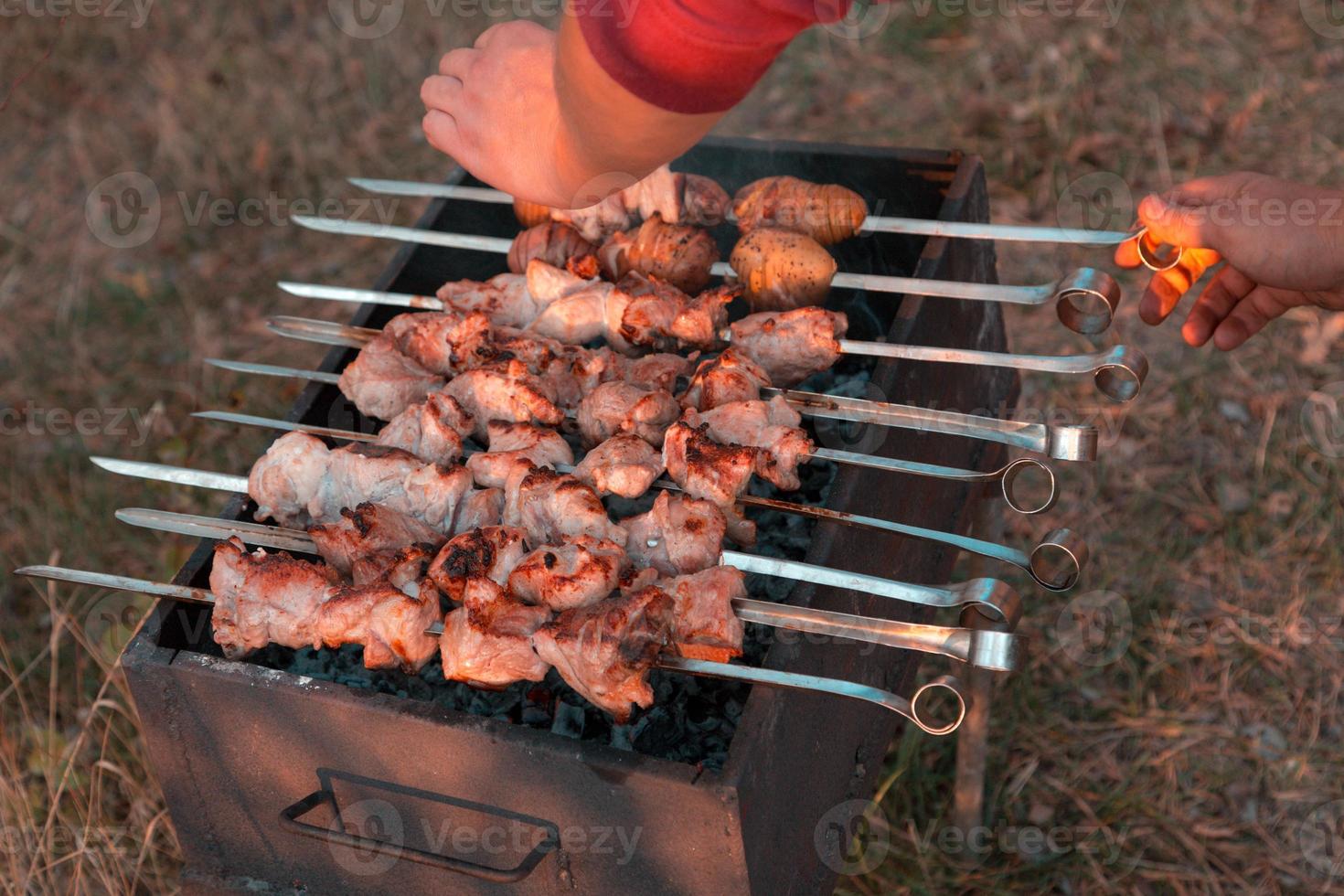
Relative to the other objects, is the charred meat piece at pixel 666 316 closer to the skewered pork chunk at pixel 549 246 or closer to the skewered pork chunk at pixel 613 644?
the skewered pork chunk at pixel 549 246

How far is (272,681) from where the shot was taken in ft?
6.72

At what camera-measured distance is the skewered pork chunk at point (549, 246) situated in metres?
2.89

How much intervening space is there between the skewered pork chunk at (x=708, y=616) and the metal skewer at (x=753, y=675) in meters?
0.03

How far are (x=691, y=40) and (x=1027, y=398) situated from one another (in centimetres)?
342

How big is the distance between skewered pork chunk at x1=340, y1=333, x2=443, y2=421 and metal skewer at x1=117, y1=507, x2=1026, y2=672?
0.35 metres

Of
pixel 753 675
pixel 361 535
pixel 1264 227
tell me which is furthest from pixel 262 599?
pixel 1264 227

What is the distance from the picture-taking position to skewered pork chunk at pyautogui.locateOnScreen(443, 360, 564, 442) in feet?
8.18

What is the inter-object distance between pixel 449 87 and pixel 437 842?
145 centimetres

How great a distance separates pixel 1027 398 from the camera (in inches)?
188

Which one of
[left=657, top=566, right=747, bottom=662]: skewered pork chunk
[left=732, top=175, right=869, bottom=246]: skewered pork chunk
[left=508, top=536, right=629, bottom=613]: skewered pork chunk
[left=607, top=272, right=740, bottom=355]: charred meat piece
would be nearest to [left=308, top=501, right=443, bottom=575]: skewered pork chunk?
[left=508, top=536, right=629, bottom=613]: skewered pork chunk

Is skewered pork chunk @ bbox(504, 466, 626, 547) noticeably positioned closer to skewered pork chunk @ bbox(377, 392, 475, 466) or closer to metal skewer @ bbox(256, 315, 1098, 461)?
skewered pork chunk @ bbox(377, 392, 475, 466)

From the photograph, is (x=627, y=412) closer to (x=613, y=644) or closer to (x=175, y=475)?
(x=613, y=644)

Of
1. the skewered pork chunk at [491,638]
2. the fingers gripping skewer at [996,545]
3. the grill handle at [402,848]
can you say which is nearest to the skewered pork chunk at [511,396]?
the fingers gripping skewer at [996,545]

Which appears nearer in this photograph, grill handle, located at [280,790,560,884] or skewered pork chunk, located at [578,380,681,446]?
grill handle, located at [280,790,560,884]
